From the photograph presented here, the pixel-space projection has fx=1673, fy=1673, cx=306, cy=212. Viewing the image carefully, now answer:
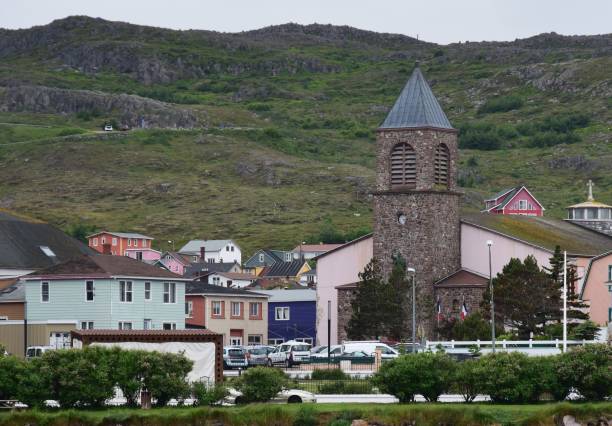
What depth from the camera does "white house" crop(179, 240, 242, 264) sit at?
186875mm

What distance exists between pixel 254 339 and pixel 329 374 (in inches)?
1640

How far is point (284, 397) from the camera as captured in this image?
58.7m

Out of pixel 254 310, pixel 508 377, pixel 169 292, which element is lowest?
pixel 508 377

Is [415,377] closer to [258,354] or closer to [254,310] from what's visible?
[258,354]

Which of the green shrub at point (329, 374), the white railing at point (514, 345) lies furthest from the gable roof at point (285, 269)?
the green shrub at point (329, 374)

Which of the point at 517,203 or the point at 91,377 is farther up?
the point at 517,203

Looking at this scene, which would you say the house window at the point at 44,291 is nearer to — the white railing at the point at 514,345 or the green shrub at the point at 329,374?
the green shrub at the point at 329,374

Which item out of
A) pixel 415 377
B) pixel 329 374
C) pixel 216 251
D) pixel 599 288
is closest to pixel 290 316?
pixel 599 288

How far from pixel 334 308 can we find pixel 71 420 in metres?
52.5

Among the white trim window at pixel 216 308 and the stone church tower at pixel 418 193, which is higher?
the stone church tower at pixel 418 193

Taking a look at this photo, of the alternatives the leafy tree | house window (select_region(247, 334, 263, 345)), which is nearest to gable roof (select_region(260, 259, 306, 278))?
house window (select_region(247, 334, 263, 345))

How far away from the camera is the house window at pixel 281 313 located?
120875 mm

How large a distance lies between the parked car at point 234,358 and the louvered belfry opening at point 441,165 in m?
19.4

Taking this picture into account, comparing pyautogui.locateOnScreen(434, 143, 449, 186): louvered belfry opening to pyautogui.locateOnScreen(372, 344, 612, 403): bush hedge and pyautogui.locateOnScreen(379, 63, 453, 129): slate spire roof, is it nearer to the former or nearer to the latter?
pyautogui.locateOnScreen(379, 63, 453, 129): slate spire roof
